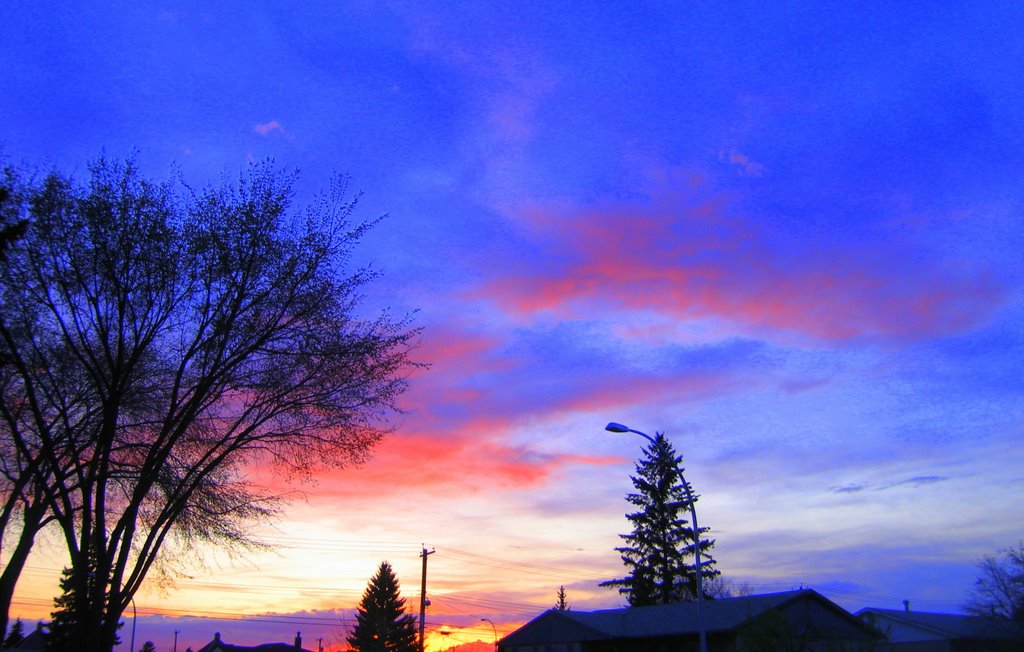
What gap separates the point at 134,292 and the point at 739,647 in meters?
29.5

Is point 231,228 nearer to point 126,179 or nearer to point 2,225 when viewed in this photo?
point 126,179

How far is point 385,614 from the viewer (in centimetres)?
6675

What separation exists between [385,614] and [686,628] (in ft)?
115

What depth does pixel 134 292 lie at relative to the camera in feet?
55.2

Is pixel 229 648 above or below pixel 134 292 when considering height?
below

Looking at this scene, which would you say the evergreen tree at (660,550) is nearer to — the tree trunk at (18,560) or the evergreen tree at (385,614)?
the evergreen tree at (385,614)

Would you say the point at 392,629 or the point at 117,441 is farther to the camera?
the point at 392,629

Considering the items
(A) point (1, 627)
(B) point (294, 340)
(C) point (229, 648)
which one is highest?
(B) point (294, 340)

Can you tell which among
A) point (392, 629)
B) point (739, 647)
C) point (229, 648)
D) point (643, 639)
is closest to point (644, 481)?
point (392, 629)

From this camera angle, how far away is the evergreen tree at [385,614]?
6657cm

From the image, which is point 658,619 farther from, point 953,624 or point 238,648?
point 238,648

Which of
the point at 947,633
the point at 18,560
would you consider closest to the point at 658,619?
the point at 947,633

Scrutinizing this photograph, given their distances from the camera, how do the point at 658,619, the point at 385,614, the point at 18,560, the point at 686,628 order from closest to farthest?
1. the point at 18,560
2. the point at 686,628
3. the point at 658,619
4. the point at 385,614

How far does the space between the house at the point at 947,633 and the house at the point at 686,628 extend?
8.68 feet
